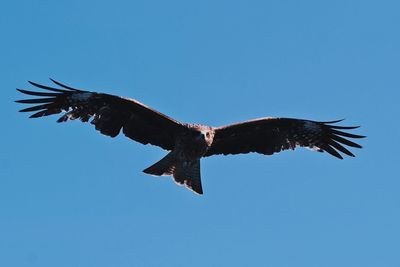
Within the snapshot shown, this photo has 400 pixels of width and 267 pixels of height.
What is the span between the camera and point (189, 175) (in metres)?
15.5

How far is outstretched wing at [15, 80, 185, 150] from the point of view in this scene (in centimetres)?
1556

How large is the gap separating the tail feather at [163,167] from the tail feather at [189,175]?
0.32ft

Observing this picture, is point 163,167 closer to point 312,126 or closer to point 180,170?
point 180,170

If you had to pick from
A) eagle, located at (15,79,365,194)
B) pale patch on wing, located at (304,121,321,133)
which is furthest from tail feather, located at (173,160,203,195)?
pale patch on wing, located at (304,121,321,133)

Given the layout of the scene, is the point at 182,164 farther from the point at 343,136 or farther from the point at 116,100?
the point at 343,136

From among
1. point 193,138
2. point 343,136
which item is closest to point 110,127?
point 193,138

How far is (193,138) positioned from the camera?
50.3 ft

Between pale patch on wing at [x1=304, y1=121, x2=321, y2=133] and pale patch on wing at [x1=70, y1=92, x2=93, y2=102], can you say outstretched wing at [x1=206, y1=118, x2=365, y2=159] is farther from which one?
pale patch on wing at [x1=70, y1=92, x2=93, y2=102]

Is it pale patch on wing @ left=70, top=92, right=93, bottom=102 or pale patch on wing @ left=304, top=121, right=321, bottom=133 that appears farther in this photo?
pale patch on wing @ left=304, top=121, right=321, bottom=133

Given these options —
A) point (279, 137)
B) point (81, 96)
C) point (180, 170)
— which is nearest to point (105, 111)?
point (81, 96)

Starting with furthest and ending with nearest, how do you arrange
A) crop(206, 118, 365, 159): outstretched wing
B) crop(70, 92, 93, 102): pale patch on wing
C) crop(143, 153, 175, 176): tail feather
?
crop(206, 118, 365, 159): outstretched wing < crop(70, 92, 93, 102): pale patch on wing < crop(143, 153, 175, 176): tail feather

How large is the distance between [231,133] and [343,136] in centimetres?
205

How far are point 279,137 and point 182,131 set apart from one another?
1899 mm

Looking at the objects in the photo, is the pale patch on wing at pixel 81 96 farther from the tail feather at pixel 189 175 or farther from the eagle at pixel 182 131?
the tail feather at pixel 189 175
